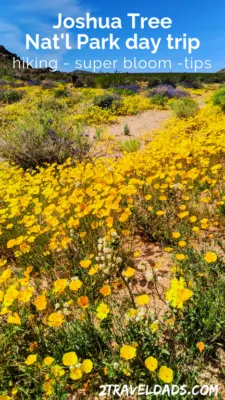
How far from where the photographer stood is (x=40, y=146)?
24.0 feet

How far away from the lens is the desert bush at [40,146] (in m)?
7.26

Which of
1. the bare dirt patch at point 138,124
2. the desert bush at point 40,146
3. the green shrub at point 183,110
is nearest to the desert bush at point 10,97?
the bare dirt patch at point 138,124

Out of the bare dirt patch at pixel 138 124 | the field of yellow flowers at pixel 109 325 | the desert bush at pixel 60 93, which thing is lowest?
the field of yellow flowers at pixel 109 325

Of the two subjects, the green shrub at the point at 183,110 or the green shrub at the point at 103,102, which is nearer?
the green shrub at the point at 183,110

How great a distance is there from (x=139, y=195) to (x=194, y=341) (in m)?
2.65

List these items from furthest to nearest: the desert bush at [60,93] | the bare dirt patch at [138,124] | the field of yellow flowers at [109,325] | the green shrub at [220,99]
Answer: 1. the desert bush at [60,93]
2. the green shrub at [220,99]
3. the bare dirt patch at [138,124]
4. the field of yellow flowers at [109,325]

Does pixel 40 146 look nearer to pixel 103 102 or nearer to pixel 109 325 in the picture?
pixel 109 325

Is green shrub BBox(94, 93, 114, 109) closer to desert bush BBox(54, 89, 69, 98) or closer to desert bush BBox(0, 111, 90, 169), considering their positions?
desert bush BBox(54, 89, 69, 98)

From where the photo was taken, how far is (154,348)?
1939 millimetres

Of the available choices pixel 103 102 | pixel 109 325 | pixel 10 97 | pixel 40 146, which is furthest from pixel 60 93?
pixel 109 325

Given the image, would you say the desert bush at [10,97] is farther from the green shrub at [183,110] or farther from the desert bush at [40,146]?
the desert bush at [40,146]

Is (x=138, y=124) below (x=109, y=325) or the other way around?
the other way around

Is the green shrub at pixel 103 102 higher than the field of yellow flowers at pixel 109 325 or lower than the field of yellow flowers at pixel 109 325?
higher

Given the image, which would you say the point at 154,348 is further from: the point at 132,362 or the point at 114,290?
the point at 114,290
